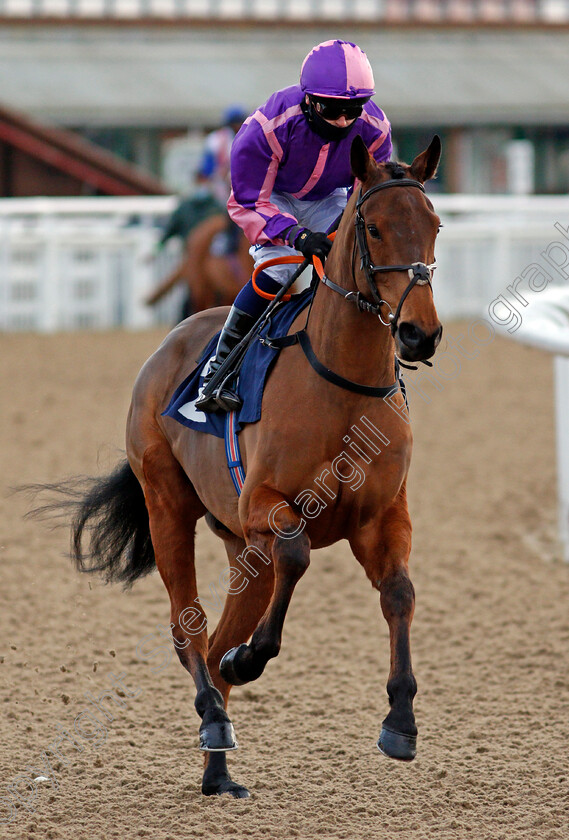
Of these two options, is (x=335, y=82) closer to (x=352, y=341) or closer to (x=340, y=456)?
(x=352, y=341)

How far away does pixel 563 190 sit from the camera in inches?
901

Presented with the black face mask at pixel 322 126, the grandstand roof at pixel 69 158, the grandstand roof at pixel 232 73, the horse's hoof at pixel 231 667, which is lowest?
the horse's hoof at pixel 231 667

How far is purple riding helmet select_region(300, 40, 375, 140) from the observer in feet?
11.4

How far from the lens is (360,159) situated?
3221 mm

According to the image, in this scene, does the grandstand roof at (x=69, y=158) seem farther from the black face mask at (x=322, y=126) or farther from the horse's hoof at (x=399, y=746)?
the horse's hoof at (x=399, y=746)

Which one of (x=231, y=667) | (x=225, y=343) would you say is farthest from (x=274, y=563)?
(x=225, y=343)

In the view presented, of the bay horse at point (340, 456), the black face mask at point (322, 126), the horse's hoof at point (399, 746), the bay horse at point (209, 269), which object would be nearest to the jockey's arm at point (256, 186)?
the black face mask at point (322, 126)

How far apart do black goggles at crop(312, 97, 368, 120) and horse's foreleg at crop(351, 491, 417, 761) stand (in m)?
1.11

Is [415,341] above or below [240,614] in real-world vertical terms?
above

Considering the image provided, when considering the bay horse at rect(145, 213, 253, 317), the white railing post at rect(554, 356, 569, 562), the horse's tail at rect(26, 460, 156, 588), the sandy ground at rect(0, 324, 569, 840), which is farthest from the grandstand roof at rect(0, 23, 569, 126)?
the horse's tail at rect(26, 460, 156, 588)

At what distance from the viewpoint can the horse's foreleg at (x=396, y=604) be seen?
3221 millimetres

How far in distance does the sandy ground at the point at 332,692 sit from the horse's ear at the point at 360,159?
1.81 metres

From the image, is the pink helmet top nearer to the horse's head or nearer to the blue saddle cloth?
the horse's head

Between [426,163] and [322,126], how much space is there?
1.49ft
